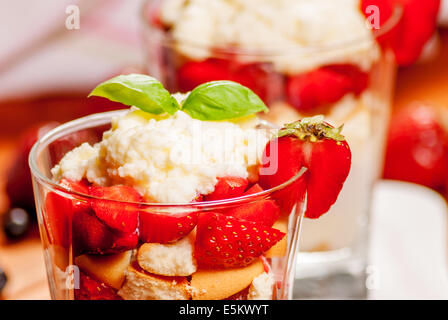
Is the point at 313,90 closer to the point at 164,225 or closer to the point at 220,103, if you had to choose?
the point at 220,103

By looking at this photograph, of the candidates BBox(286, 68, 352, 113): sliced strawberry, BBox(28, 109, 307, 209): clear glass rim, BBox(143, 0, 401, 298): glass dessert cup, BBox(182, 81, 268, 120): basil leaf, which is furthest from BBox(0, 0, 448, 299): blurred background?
BBox(182, 81, 268, 120): basil leaf

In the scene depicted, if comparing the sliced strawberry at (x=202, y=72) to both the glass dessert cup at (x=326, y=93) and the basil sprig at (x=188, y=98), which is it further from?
the basil sprig at (x=188, y=98)

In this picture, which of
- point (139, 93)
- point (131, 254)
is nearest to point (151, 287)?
point (131, 254)

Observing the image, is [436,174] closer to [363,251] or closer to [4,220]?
[363,251]

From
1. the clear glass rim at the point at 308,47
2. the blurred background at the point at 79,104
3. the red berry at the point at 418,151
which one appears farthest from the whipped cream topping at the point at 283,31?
the red berry at the point at 418,151
